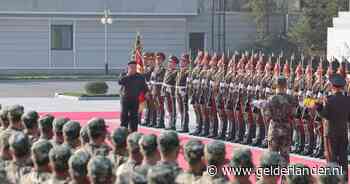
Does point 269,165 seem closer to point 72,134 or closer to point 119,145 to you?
point 119,145

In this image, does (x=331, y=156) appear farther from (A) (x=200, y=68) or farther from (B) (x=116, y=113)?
(B) (x=116, y=113)

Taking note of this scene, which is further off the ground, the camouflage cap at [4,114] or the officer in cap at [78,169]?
the camouflage cap at [4,114]

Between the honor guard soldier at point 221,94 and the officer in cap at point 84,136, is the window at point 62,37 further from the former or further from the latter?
the officer in cap at point 84,136

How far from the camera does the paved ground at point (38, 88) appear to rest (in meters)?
34.7

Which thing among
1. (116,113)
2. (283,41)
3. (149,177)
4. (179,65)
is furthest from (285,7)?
(149,177)

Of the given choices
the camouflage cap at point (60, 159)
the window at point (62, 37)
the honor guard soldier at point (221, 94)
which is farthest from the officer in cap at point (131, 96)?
the window at point (62, 37)

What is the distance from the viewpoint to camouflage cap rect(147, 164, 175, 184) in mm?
6711

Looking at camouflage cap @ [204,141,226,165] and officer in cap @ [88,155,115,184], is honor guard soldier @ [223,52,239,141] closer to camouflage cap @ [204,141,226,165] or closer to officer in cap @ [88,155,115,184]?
camouflage cap @ [204,141,226,165]

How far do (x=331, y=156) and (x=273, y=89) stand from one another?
3.66m

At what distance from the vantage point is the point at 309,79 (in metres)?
17.0

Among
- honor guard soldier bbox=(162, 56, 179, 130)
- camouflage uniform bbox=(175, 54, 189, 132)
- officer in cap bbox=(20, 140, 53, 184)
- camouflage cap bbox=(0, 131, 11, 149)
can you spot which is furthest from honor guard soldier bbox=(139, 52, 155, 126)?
officer in cap bbox=(20, 140, 53, 184)

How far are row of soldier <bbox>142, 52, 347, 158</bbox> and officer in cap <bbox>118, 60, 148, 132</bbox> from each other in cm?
138

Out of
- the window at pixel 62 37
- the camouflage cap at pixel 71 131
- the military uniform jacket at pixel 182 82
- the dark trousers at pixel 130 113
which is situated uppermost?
the window at pixel 62 37

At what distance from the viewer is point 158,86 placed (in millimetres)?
21516
